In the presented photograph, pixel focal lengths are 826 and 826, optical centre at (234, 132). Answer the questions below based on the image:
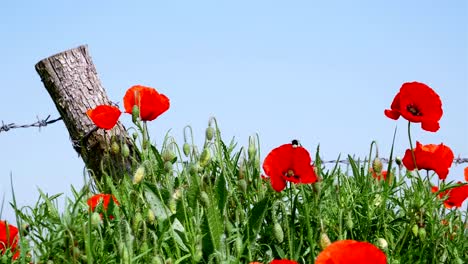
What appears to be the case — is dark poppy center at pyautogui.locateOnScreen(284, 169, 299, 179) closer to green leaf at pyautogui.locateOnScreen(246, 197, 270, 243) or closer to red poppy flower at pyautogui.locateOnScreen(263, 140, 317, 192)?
red poppy flower at pyautogui.locateOnScreen(263, 140, 317, 192)

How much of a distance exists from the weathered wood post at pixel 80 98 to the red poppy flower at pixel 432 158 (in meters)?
2.08

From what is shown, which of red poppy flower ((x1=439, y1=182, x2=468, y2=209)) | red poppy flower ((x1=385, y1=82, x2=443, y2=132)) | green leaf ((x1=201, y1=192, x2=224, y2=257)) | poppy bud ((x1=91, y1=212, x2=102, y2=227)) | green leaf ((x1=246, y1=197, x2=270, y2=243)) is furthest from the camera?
red poppy flower ((x1=439, y1=182, x2=468, y2=209))

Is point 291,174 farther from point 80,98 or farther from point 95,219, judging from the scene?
point 80,98

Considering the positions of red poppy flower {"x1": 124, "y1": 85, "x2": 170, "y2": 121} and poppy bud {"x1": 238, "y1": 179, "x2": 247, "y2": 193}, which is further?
red poppy flower {"x1": 124, "y1": 85, "x2": 170, "y2": 121}

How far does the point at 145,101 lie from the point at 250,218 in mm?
915

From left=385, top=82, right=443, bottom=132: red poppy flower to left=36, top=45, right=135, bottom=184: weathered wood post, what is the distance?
85.2 inches

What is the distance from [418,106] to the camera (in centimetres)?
326

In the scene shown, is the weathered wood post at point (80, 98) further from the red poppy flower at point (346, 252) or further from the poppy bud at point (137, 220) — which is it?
the red poppy flower at point (346, 252)

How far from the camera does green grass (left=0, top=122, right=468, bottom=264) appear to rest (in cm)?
277

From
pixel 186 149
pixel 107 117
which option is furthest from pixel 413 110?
pixel 107 117


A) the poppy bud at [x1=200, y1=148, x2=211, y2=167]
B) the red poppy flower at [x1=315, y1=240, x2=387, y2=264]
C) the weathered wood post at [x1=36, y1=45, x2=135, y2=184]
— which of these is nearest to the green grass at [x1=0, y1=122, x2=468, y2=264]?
the poppy bud at [x1=200, y1=148, x2=211, y2=167]

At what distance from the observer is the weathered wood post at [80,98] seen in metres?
5.06

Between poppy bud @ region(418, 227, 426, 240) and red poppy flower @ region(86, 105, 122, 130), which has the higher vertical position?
red poppy flower @ region(86, 105, 122, 130)

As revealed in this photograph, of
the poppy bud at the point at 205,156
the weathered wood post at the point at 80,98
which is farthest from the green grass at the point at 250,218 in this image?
the weathered wood post at the point at 80,98
